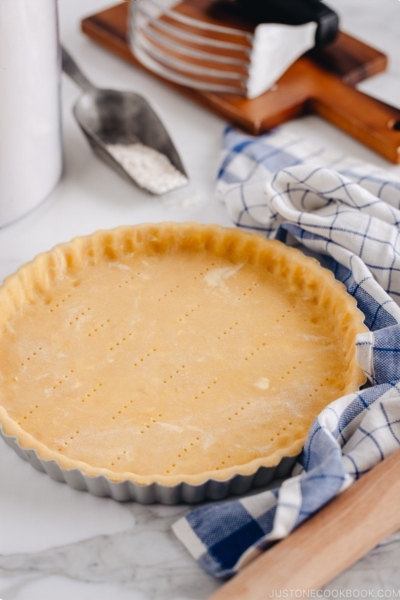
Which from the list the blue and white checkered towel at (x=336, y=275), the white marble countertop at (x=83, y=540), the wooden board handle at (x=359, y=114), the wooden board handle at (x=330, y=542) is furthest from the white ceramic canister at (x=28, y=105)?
the wooden board handle at (x=330, y=542)

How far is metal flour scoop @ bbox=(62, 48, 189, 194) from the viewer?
5.76 ft

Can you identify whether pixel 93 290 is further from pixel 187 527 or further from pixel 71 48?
pixel 71 48

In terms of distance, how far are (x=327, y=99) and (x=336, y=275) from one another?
59 cm

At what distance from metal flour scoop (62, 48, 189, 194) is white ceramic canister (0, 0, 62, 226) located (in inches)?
6.4

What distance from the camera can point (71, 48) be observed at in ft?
7.16

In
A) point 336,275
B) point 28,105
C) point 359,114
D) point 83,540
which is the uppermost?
point 28,105

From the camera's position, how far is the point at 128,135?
73.2 inches

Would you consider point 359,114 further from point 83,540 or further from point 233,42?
point 83,540

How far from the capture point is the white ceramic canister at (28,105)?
137 centimetres

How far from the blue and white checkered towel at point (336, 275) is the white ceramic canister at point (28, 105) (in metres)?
0.39

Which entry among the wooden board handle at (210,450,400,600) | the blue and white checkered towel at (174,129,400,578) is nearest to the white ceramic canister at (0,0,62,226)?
the blue and white checkered towel at (174,129,400,578)

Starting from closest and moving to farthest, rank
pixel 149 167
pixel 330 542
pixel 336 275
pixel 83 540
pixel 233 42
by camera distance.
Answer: pixel 330 542 < pixel 83 540 < pixel 336 275 < pixel 149 167 < pixel 233 42

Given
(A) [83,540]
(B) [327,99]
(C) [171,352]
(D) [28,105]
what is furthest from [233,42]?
(A) [83,540]

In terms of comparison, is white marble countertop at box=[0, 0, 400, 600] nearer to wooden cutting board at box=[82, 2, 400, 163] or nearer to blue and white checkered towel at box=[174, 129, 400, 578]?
blue and white checkered towel at box=[174, 129, 400, 578]
